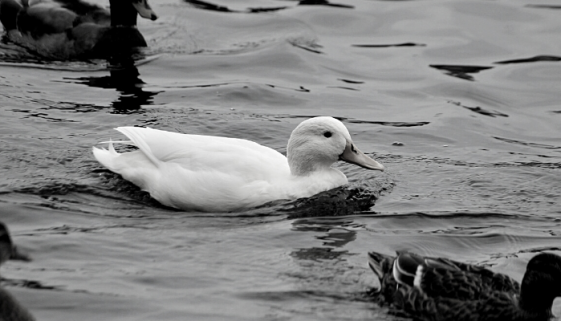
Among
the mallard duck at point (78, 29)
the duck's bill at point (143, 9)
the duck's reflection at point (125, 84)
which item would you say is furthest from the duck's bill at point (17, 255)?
the duck's bill at point (143, 9)

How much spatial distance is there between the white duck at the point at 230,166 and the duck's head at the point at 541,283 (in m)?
2.95

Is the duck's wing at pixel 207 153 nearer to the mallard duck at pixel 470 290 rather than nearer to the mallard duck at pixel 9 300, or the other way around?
the mallard duck at pixel 470 290

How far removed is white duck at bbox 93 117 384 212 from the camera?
982 cm

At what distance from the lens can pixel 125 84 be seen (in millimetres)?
14242

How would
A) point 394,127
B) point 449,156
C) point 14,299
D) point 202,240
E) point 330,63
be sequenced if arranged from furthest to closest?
point 330,63, point 394,127, point 449,156, point 202,240, point 14,299

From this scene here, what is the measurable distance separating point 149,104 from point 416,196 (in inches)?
157

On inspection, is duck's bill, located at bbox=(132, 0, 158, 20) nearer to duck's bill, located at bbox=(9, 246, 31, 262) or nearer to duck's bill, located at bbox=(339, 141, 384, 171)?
duck's bill, located at bbox=(339, 141, 384, 171)

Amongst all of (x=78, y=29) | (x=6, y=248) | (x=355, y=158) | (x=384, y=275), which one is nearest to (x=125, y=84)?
(x=78, y=29)

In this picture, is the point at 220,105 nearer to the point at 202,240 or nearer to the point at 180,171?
the point at 180,171

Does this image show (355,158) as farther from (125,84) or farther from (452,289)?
(125,84)

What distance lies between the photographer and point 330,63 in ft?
51.6

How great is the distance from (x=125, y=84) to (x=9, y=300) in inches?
291

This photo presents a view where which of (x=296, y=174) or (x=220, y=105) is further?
(x=220, y=105)

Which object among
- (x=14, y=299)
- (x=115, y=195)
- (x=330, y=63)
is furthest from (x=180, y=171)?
(x=330, y=63)
